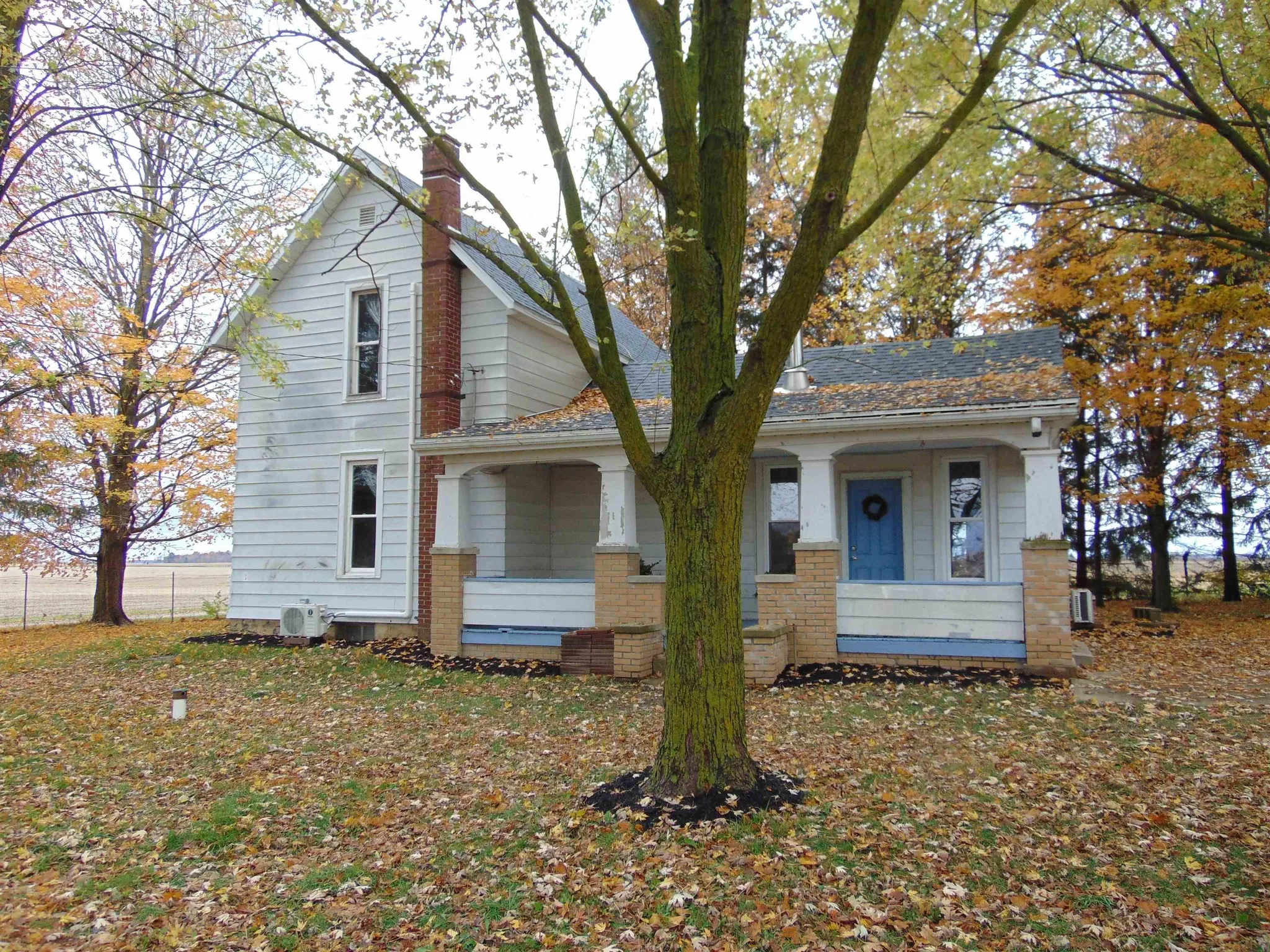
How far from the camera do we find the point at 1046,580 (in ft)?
28.6

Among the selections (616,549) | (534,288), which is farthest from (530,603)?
(534,288)

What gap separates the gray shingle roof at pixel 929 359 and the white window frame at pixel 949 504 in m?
1.08

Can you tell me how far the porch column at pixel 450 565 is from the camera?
37.0ft

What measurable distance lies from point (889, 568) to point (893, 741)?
17.6 feet

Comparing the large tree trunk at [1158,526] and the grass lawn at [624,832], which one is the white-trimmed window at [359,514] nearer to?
the grass lawn at [624,832]

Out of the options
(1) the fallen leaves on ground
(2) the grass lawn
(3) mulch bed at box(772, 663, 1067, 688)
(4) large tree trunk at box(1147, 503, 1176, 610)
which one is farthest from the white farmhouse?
(4) large tree trunk at box(1147, 503, 1176, 610)

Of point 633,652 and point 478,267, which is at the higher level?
point 478,267

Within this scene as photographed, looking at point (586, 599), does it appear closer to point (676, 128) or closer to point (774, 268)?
point (676, 128)

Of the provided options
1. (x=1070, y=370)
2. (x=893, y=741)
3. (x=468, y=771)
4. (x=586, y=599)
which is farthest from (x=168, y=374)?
(x=1070, y=370)

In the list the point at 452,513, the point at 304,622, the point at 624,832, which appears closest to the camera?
the point at 624,832

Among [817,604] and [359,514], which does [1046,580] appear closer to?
[817,604]

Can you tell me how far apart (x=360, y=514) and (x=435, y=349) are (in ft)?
10.1

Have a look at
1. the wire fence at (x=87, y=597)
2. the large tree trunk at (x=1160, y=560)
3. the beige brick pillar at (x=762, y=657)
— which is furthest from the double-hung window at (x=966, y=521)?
the wire fence at (x=87, y=597)

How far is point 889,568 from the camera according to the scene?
1154cm
